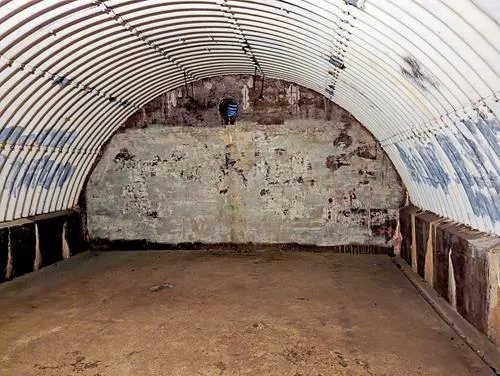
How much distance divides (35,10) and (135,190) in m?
4.85

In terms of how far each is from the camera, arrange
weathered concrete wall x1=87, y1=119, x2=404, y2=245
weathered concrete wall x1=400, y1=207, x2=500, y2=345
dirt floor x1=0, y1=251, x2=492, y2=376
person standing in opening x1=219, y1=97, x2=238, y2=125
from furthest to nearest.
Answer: person standing in opening x1=219, y1=97, x2=238, y2=125
weathered concrete wall x1=87, y1=119, x2=404, y2=245
weathered concrete wall x1=400, y1=207, x2=500, y2=345
dirt floor x1=0, y1=251, x2=492, y2=376

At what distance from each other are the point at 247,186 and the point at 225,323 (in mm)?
4082

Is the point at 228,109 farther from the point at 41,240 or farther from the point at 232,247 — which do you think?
the point at 41,240

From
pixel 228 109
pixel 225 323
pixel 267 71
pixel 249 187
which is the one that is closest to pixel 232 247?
pixel 249 187

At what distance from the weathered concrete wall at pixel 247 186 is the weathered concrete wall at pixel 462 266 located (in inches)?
62.6

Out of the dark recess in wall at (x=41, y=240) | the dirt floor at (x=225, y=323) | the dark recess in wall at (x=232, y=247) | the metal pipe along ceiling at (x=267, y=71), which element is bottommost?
the dirt floor at (x=225, y=323)

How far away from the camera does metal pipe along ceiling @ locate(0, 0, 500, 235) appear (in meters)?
3.44

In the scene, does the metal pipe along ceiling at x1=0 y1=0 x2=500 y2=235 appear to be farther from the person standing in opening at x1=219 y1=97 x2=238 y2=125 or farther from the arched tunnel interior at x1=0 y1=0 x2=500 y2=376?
the person standing in opening at x1=219 y1=97 x2=238 y2=125

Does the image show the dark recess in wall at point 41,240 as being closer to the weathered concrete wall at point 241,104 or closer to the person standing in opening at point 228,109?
the weathered concrete wall at point 241,104

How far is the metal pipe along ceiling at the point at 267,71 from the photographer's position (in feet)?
11.3

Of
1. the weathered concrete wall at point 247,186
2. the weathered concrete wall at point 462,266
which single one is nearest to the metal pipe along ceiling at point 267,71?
the weathered concrete wall at point 462,266

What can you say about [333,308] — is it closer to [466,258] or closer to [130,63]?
[466,258]

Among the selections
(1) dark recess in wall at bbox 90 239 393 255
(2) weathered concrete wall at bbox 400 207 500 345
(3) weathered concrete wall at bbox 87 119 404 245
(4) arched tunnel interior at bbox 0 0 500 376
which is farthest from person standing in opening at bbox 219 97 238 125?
(2) weathered concrete wall at bbox 400 207 500 345

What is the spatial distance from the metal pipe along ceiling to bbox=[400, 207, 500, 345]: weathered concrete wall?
0.19 metres
